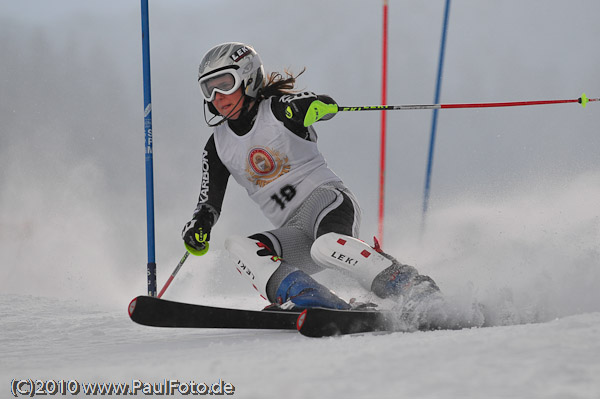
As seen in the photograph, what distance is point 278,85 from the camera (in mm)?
2604

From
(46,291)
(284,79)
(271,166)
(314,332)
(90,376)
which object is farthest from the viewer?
(46,291)

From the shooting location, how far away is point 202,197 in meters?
2.65

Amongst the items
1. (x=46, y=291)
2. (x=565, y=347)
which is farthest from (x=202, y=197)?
(x=46, y=291)

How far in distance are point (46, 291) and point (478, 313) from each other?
10.8ft

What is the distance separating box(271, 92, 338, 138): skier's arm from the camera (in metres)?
2.24

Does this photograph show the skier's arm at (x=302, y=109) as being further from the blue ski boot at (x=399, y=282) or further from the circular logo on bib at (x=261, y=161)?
the blue ski boot at (x=399, y=282)

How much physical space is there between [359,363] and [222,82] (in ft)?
5.17

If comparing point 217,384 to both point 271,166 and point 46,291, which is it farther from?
point 46,291

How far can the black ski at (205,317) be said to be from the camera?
1.86 meters

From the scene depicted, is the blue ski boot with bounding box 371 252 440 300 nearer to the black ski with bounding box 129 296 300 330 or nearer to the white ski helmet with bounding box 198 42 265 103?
the black ski with bounding box 129 296 300 330
